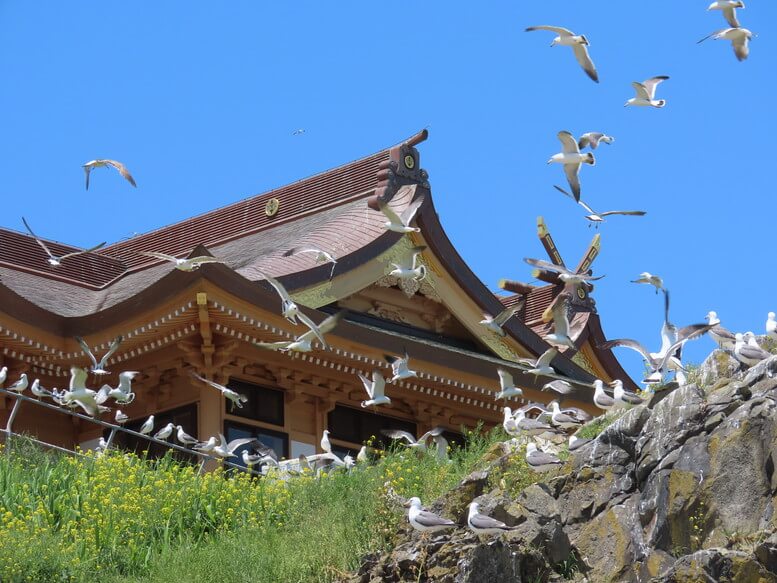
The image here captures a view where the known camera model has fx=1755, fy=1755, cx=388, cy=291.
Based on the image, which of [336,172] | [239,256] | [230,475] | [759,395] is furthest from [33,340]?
[759,395]

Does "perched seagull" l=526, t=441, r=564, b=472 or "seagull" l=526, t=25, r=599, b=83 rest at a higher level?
→ "seagull" l=526, t=25, r=599, b=83

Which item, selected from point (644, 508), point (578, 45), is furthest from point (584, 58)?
point (644, 508)

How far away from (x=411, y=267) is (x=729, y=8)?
7898mm

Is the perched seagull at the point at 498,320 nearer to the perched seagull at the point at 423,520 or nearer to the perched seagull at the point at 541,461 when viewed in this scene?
the perched seagull at the point at 541,461

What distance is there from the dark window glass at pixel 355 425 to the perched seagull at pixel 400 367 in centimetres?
145

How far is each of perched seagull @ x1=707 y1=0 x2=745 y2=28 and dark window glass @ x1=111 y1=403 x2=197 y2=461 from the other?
10.7 metres

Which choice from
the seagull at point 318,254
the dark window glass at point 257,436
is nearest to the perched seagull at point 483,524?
the seagull at point 318,254

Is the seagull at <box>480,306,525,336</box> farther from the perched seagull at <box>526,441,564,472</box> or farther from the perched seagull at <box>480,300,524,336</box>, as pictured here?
the perched seagull at <box>526,441,564,472</box>

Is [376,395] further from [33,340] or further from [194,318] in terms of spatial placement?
[33,340]

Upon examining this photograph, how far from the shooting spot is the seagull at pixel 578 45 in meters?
24.4

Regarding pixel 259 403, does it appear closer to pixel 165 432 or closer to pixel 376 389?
pixel 376 389

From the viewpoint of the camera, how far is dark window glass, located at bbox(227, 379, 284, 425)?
29.4 metres

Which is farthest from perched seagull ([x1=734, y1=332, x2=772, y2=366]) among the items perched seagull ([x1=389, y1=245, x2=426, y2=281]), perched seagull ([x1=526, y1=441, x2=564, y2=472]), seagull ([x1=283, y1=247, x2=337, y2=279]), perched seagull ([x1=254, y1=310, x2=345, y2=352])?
seagull ([x1=283, y1=247, x2=337, y2=279])

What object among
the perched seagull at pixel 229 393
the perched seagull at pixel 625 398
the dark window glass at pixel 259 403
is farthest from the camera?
the dark window glass at pixel 259 403
